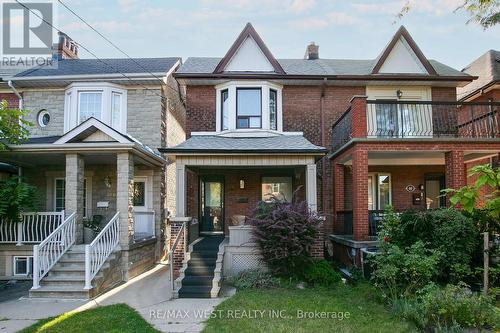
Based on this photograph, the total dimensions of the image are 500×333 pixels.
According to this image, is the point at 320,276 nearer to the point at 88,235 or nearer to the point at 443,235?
the point at 443,235

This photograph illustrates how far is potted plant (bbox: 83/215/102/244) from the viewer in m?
11.4

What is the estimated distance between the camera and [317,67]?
49.1 ft

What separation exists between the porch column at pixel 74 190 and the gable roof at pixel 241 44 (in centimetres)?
580

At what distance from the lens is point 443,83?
1359cm

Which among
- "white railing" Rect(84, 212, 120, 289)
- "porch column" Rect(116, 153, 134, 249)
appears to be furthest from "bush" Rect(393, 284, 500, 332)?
"porch column" Rect(116, 153, 134, 249)

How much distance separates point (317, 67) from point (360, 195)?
661cm

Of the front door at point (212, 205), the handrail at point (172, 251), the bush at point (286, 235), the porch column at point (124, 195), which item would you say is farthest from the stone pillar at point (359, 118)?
the porch column at point (124, 195)

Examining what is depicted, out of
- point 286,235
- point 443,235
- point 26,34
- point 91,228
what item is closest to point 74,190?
point 91,228

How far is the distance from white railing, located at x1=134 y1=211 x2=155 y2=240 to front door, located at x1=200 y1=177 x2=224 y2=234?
1.83 meters

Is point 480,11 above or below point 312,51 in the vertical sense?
below

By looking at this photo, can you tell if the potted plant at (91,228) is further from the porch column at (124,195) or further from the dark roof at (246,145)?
the dark roof at (246,145)

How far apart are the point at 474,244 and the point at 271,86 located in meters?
8.15

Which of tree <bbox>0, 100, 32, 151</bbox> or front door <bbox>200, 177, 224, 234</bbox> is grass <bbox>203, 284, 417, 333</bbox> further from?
tree <bbox>0, 100, 32, 151</bbox>

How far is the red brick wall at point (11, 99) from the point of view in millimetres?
14387
